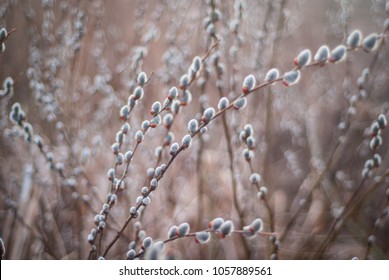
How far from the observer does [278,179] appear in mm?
1246

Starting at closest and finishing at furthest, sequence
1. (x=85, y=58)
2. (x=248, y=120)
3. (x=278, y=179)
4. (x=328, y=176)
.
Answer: (x=248, y=120) < (x=328, y=176) < (x=85, y=58) < (x=278, y=179)

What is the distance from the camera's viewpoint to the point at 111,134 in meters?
1.15

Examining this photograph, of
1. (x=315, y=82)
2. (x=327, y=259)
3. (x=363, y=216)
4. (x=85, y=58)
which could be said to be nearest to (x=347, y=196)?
(x=363, y=216)

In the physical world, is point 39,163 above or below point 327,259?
above

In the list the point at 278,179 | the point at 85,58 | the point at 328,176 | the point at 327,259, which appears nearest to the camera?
the point at 327,259

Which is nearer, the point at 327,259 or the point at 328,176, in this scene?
the point at 327,259

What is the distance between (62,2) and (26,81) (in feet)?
0.86

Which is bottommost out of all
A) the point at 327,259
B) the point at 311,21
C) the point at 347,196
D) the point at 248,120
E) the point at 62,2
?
the point at 327,259

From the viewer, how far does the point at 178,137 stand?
111 cm

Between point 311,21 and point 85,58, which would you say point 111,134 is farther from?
point 311,21

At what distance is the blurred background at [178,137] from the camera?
831mm

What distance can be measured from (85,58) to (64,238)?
0.60 metres

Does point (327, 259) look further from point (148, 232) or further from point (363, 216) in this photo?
point (148, 232)

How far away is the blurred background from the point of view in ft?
2.72
